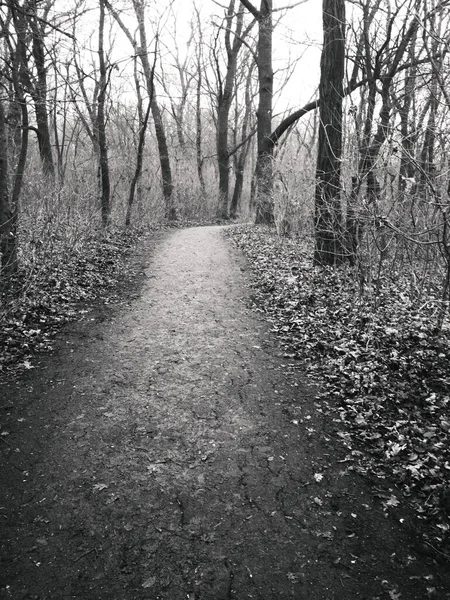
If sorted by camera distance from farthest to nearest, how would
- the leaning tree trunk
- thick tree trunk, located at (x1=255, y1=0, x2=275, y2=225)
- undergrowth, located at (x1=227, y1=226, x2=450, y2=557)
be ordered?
thick tree trunk, located at (x1=255, y1=0, x2=275, y2=225) → the leaning tree trunk → undergrowth, located at (x1=227, y1=226, x2=450, y2=557)

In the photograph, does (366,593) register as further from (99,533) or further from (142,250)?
(142,250)

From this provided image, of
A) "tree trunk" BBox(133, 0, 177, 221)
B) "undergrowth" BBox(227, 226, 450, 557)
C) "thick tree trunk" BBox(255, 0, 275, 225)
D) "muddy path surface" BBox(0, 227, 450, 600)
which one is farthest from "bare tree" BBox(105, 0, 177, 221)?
"muddy path surface" BBox(0, 227, 450, 600)

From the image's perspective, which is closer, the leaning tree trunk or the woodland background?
the woodland background

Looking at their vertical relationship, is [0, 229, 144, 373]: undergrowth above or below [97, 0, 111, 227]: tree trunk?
below

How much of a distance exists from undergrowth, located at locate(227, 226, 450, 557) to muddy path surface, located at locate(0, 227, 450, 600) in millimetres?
237

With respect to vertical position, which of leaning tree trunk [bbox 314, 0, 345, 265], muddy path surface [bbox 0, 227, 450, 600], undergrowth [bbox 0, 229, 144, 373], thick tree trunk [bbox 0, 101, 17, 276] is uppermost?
leaning tree trunk [bbox 314, 0, 345, 265]

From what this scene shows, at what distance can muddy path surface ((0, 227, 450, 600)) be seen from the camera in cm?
231

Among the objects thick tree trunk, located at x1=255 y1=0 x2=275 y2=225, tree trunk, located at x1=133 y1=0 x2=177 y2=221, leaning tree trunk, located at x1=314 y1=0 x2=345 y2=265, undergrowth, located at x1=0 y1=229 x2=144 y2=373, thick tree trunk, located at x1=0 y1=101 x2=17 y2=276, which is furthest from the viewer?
tree trunk, located at x1=133 y1=0 x2=177 y2=221

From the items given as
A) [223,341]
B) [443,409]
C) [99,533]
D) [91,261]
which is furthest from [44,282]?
[443,409]

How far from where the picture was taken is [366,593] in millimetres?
2238

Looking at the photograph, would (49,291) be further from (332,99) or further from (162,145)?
(162,145)

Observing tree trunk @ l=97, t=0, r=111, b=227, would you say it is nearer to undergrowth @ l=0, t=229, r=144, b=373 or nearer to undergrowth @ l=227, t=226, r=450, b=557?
undergrowth @ l=0, t=229, r=144, b=373

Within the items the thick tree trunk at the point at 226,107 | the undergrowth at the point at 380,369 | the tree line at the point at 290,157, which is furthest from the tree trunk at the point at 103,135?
the thick tree trunk at the point at 226,107

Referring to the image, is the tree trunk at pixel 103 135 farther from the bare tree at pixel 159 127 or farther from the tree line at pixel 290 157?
the bare tree at pixel 159 127
